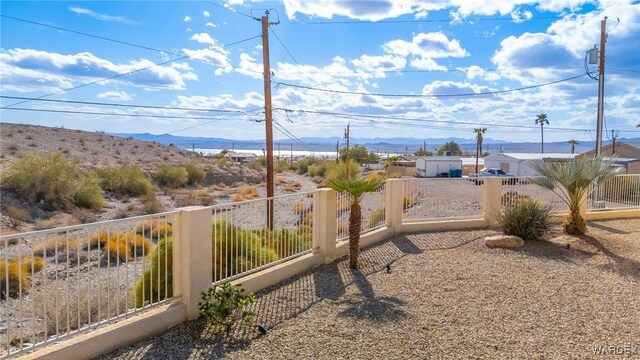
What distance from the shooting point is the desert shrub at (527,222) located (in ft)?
33.8

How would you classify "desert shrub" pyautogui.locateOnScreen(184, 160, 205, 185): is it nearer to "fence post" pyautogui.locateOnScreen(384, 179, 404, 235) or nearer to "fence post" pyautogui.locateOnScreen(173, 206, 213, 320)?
"fence post" pyautogui.locateOnScreen(384, 179, 404, 235)

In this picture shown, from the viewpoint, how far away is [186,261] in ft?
17.7

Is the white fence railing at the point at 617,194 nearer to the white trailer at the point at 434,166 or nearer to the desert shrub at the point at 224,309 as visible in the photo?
the desert shrub at the point at 224,309

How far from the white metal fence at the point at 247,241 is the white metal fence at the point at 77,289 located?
0.70 meters

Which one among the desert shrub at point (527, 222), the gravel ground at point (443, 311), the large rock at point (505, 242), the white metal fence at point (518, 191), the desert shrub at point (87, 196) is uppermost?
the white metal fence at point (518, 191)

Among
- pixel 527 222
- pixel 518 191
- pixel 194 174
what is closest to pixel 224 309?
pixel 527 222

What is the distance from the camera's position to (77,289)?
5797 mm

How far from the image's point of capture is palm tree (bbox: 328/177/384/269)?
310 inches

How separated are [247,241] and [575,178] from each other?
796 centimetres

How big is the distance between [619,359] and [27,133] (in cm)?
5895

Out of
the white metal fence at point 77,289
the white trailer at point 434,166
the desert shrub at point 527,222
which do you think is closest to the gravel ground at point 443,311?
the white metal fence at point 77,289

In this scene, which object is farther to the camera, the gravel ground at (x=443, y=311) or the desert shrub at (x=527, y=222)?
the desert shrub at (x=527, y=222)

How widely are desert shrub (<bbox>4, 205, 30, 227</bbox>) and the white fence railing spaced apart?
79.8 ft

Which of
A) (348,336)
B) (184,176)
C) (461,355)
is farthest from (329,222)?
(184,176)
